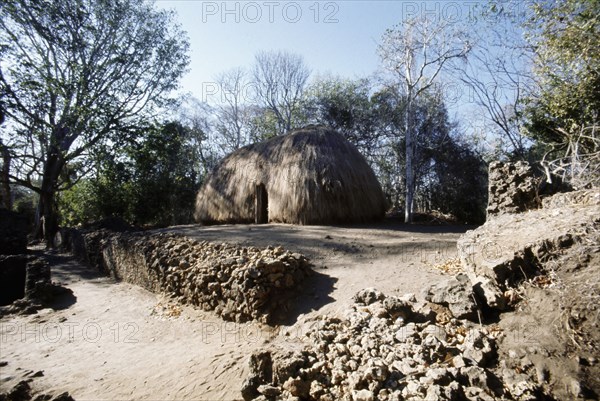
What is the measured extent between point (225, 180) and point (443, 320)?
30.0 ft

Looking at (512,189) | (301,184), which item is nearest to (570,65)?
(512,189)

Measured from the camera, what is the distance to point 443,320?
2.84m

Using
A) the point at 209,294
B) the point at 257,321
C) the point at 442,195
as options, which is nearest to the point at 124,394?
the point at 257,321

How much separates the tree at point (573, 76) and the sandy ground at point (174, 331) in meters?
2.77

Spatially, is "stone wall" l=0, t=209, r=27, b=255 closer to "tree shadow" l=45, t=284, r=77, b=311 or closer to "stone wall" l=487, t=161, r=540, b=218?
"tree shadow" l=45, t=284, r=77, b=311

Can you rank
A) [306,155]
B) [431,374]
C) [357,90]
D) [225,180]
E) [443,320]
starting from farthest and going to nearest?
[357,90]
[225,180]
[306,155]
[443,320]
[431,374]

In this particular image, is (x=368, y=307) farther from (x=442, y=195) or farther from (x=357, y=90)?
(x=357, y=90)

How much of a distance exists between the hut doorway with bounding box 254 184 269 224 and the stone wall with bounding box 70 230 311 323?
3.20 m

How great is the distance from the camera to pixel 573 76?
7129mm

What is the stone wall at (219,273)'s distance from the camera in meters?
4.02

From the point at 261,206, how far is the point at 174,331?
574 centimetres

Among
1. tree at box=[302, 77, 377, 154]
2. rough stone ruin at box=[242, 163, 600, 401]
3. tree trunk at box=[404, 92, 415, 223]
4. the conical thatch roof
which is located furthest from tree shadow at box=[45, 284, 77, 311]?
tree at box=[302, 77, 377, 154]

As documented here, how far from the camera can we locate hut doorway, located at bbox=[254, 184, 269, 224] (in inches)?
383

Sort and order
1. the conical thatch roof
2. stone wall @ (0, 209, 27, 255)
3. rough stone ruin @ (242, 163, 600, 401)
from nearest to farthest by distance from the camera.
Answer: rough stone ruin @ (242, 163, 600, 401) < the conical thatch roof < stone wall @ (0, 209, 27, 255)
